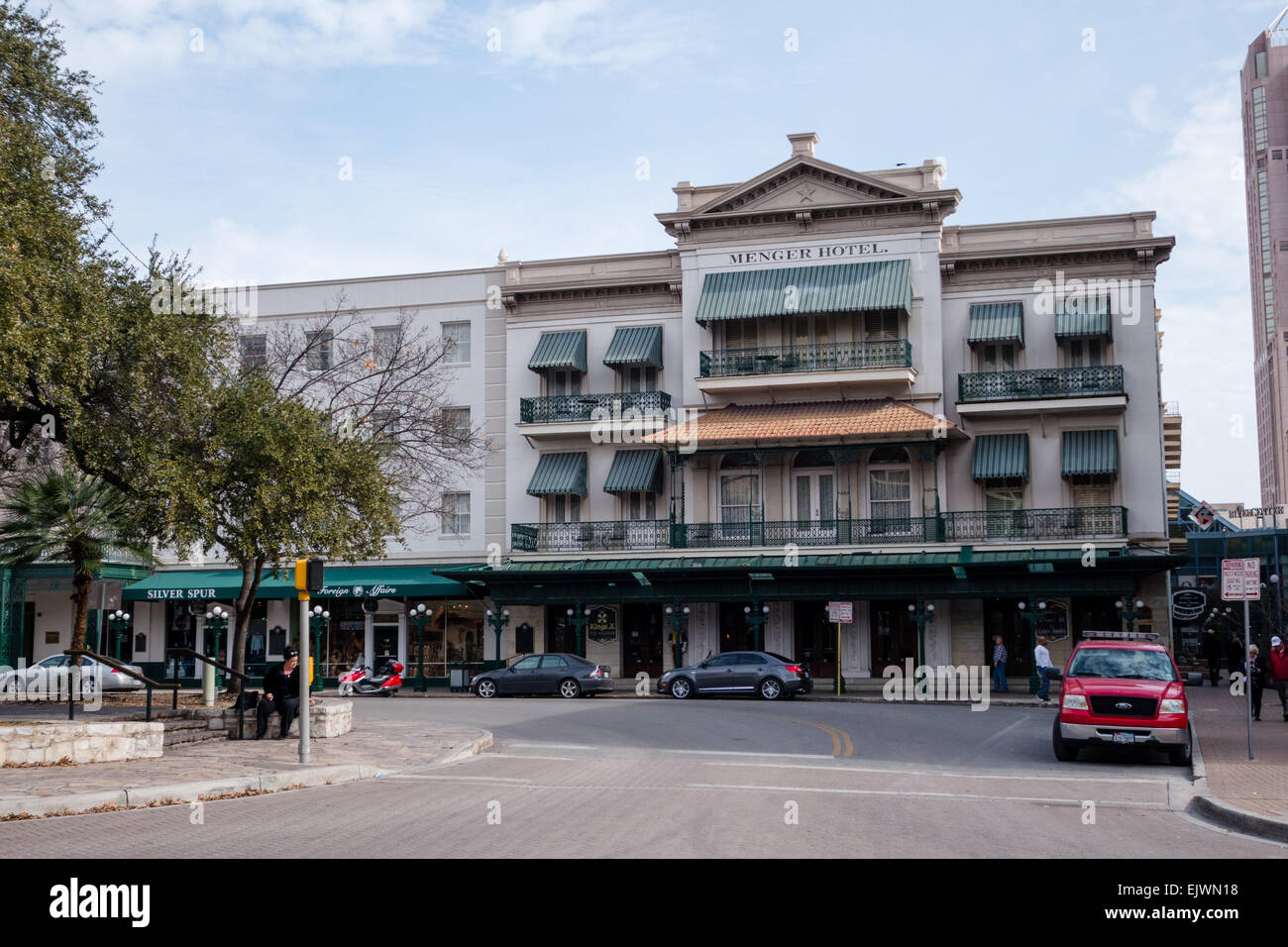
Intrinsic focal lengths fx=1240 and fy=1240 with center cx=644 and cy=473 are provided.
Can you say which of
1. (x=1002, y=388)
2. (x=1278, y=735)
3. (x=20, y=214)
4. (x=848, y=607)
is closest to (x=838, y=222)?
(x=1002, y=388)

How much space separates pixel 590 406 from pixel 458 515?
20.1 ft

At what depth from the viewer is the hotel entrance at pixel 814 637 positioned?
37.7 m

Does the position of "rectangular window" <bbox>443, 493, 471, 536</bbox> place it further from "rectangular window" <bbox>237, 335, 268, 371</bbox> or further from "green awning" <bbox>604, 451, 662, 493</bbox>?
"rectangular window" <bbox>237, 335, 268, 371</bbox>

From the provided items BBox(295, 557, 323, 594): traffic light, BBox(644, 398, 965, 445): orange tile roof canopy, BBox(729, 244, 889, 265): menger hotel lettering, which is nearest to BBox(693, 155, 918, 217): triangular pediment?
BBox(729, 244, 889, 265): menger hotel lettering

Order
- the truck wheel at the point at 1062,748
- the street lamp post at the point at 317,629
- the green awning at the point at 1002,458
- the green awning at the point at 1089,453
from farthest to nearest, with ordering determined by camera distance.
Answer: the street lamp post at the point at 317,629, the green awning at the point at 1002,458, the green awning at the point at 1089,453, the truck wheel at the point at 1062,748

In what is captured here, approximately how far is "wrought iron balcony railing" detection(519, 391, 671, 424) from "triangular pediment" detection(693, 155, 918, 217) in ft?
19.7

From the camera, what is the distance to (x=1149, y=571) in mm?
33781

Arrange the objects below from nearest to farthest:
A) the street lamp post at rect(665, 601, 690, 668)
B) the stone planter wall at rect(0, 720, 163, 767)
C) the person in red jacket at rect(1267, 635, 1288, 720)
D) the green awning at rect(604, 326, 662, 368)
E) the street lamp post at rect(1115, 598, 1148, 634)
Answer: the stone planter wall at rect(0, 720, 163, 767) < the person in red jacket at rect(1267, 635, 1288, 720) < the street lamp post at rect(1115, 598, 1148, 634) < the street lamp post at rect(665, 601, 690, 668) < the green awning at rect(604, 326, 662, 368)

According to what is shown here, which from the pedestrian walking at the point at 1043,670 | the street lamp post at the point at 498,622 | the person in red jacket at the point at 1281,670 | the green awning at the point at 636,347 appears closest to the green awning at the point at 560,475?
the green awning at the point at 636,347

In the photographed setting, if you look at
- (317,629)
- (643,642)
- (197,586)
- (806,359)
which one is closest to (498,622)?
(643,642)

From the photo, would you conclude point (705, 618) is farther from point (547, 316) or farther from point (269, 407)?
point (269, 407)

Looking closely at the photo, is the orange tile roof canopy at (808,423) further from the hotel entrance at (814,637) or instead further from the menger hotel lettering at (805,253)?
the hotel entrance at (814,637)

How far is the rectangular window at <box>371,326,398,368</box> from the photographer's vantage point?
37.6 meters

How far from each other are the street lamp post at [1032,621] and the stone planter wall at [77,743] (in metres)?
22.6
